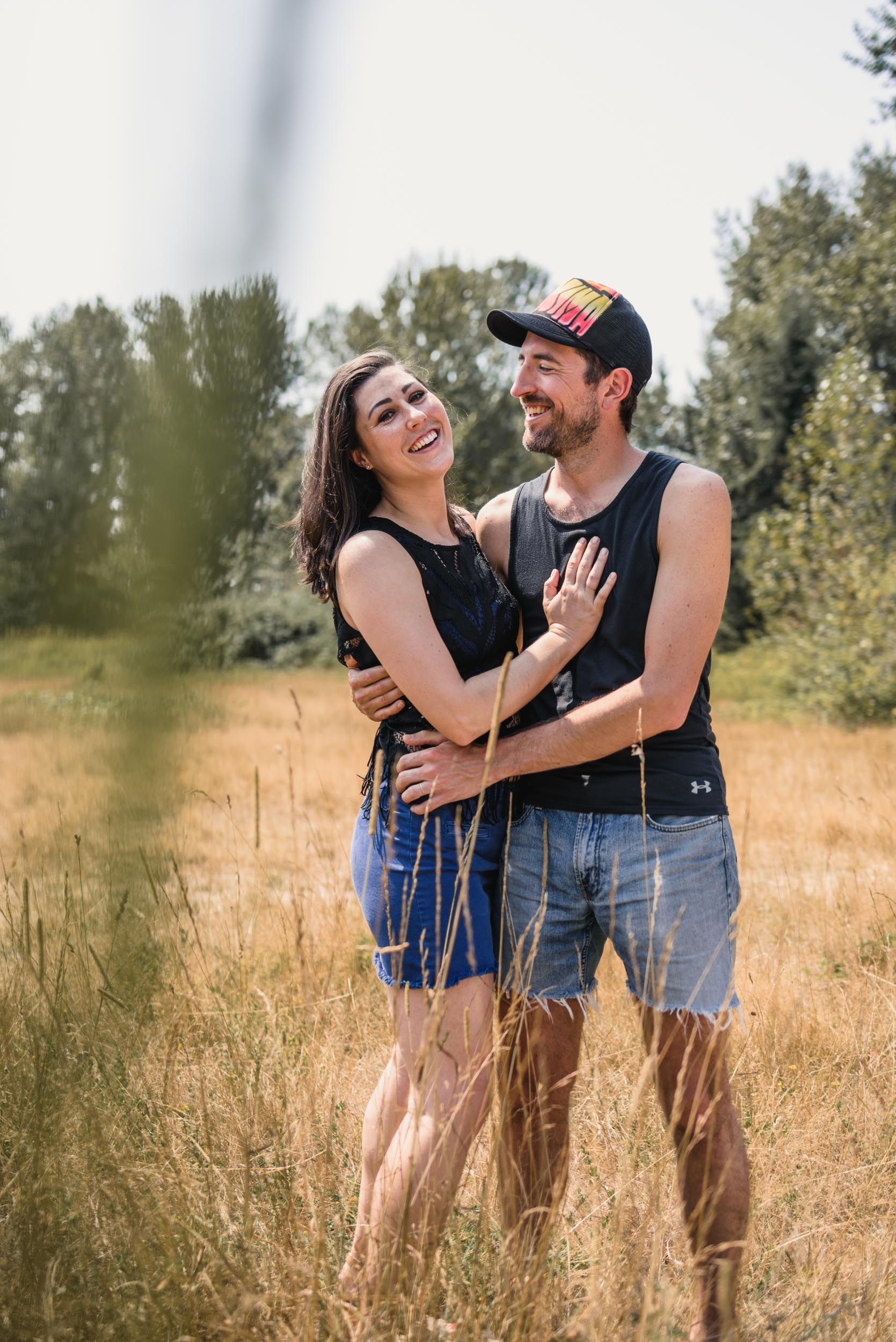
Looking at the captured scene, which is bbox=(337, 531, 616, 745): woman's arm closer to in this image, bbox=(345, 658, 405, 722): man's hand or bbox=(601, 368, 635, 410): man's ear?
bbox=(345, 658, 405, 722): man's hand

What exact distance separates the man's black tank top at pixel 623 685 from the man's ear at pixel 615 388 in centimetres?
15

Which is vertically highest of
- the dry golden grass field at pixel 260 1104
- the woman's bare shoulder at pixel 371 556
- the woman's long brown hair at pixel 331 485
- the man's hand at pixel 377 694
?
the woman's long brown hair at pixel 331 485

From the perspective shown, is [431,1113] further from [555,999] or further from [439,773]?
[439,773]

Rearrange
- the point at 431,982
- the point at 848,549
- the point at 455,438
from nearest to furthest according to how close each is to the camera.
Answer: the point at 431,982
the point at 848,549
the point at 455,438

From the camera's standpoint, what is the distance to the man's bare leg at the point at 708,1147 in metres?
1.74

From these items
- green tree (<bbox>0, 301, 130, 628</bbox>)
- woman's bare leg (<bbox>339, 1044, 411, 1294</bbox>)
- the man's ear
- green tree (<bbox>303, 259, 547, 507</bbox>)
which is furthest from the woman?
green tree (<bbox>303, 259, 547, 507</bbox>)

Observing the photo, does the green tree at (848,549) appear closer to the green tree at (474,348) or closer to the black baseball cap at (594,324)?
the green tree at (474,348)

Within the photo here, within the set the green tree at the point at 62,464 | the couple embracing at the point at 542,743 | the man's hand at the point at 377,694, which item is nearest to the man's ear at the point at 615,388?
the couple embracing at the point at 542,743

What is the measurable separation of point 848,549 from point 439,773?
11.2 meters

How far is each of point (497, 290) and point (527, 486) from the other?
23.1m

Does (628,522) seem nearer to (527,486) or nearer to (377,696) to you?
(527,486)

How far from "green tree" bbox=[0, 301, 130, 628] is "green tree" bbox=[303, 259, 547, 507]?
1582cm

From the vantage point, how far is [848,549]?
11.9m

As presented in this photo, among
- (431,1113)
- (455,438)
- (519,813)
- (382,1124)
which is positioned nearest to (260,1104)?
(382,1124)
